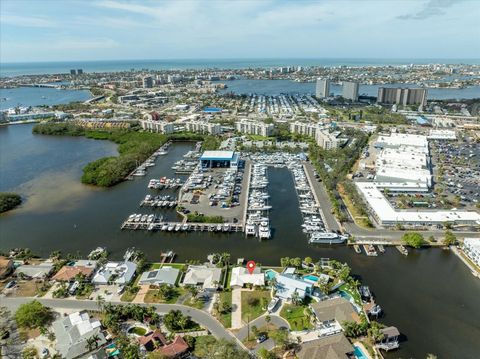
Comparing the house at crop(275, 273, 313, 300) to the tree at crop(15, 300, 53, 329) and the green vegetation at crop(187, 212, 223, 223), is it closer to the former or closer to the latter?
the green vegetation at crop(187, 212, 223, 223)

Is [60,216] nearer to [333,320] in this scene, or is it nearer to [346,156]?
[333,320]

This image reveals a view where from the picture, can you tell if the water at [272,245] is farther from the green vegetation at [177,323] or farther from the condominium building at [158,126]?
the condominium building at [158,126]

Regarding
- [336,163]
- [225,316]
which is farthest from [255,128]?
[225,316]

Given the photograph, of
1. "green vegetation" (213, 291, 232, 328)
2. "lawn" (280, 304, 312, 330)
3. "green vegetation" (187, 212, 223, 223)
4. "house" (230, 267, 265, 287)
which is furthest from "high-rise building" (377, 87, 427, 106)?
"green vegetation" (213, 291, 232, 328)

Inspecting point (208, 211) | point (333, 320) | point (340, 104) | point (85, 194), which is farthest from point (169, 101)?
point (333, 320)

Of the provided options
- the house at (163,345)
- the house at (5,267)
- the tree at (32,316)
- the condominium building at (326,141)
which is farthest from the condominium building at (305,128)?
the tree at (32,316)

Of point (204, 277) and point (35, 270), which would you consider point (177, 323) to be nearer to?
point (204, 277)

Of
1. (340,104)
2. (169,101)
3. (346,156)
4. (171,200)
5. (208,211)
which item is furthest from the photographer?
(169,101)
